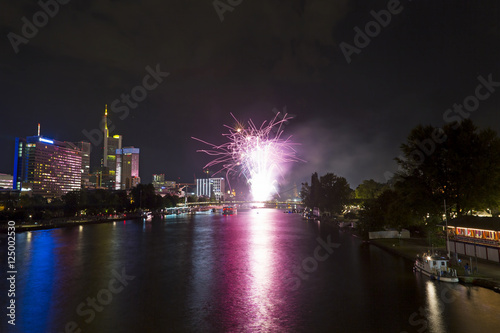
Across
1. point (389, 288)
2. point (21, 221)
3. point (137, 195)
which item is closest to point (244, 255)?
point (389, 288)

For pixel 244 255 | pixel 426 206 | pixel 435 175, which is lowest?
pixel 244 255

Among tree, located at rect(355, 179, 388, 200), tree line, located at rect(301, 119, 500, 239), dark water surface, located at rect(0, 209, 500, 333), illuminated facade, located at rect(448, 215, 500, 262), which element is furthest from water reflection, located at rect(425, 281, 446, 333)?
tree, located at rect(355, 179, 388, 200)

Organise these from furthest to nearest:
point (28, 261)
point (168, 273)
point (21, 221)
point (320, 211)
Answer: point (320, 211) → point (21, 221) → point (28, 261) → point (168, 273)

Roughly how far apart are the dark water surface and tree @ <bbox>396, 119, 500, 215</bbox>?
973cm

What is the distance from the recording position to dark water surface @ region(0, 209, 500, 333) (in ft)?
54.4

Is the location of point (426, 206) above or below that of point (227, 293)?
above

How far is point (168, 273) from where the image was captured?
28.9 metres

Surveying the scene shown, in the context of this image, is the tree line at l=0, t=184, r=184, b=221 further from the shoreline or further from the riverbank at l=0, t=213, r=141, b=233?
the shoreline

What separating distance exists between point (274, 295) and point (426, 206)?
2490 centimetres

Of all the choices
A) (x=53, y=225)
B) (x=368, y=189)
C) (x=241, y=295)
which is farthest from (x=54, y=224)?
(x=368, y=189)

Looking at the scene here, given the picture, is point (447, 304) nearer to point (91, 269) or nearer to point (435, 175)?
point (435, 175)

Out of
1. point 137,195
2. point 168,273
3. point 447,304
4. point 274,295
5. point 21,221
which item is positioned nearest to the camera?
point 447,304

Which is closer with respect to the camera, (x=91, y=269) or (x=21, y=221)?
(x=91, y=269)

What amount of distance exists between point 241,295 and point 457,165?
27875 millimetres
